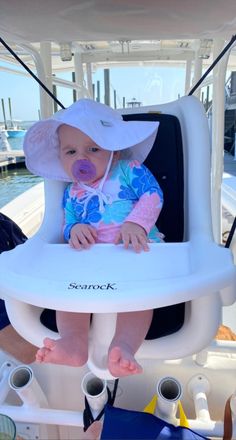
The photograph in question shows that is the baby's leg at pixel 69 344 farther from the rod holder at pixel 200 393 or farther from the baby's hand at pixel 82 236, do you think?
the rod holder at pixel 200 393

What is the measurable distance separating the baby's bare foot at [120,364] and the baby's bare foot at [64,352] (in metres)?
0.08

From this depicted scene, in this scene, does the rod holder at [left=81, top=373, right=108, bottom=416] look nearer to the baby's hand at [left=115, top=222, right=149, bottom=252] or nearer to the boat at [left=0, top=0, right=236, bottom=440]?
the boat at [left=0, top=0, right=236, bottom=440]

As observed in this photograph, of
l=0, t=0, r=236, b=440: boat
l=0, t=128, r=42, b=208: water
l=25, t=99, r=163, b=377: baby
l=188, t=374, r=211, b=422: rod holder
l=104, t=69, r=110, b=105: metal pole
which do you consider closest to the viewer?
l=0, t=0, r=236, b=440: boat

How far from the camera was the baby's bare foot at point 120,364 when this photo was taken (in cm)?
70

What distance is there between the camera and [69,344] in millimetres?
778

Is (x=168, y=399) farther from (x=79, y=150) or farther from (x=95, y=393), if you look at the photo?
(x=79, y=150)

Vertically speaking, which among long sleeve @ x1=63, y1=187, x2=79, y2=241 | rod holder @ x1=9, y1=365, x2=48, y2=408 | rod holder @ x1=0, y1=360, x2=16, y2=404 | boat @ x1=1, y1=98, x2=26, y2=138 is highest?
long sleeve @ x1=63, y1=187, x2=79, y2=241

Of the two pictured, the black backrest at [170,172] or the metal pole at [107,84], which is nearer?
the black backrest at [170,172]

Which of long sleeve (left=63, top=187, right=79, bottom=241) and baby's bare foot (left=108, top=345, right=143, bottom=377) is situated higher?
long sleeve (left=63, top=187, right=79, bottom=241)

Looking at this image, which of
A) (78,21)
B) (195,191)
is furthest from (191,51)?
(195,191)

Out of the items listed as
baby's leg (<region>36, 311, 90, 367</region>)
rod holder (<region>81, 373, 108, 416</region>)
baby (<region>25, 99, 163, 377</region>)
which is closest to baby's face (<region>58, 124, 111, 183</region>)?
baby (<region>25, 99, 163, 377</region>)

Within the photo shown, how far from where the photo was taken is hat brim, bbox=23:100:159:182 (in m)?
0.95

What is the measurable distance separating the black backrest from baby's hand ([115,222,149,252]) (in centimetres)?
28

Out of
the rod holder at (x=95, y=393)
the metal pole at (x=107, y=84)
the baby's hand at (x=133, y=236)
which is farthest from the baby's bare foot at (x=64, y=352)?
the metal pole at (x=107, y=84)
